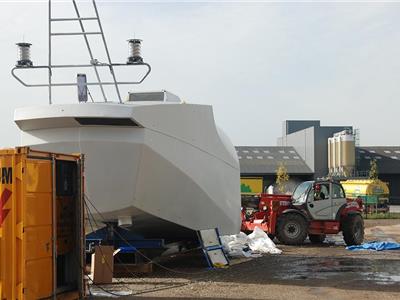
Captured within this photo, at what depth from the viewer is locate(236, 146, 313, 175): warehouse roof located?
52.9m

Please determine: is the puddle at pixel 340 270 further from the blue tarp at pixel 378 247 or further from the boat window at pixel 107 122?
the boat window at pixel 107 122

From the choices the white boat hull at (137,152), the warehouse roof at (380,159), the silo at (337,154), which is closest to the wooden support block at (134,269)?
the white boat hull at (137,152)

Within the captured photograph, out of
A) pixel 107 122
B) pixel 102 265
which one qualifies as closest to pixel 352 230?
pixel 102 265

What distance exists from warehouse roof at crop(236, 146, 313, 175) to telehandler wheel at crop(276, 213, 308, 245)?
1321 inches

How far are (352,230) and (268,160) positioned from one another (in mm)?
37587

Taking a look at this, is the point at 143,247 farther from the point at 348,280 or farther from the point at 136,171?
the point at 348,280

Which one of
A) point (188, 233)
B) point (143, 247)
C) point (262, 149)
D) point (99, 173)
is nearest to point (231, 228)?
point (188, 233)

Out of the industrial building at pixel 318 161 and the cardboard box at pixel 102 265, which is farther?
the industrial building at pixel 318 161

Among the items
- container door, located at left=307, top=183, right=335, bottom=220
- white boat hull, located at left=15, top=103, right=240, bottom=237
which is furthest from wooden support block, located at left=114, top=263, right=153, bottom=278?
container door, located at left=307, top=183, right=335, bottom=220

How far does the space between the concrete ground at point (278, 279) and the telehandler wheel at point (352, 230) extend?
8.55ft

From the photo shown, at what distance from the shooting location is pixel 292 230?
1745 centimetres

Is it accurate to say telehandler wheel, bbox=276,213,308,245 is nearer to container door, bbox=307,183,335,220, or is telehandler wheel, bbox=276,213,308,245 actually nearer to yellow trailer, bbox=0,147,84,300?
container door, bbox=307,183,335,220

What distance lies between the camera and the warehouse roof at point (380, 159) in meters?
52.3

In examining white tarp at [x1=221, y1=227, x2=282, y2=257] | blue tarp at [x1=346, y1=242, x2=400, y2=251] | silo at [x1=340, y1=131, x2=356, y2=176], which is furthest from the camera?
silo at [x1=340, y1=131, x2=356, y2=176]
